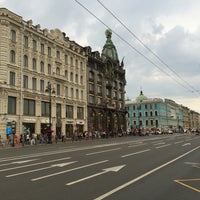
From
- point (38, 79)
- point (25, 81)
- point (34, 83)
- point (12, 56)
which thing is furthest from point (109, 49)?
point (12, 56)

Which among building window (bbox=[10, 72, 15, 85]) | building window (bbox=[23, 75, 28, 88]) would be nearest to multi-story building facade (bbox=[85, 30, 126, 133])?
building window (bbox=[23, 75, 28, 88])

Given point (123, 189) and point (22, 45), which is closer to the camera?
point (123, 189)

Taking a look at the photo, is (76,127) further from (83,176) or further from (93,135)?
(83,176)

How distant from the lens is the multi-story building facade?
2662 inches

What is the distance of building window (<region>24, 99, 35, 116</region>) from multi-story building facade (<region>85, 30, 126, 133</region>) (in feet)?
64.3

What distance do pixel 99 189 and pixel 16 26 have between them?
136ft

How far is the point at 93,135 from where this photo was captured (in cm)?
5738

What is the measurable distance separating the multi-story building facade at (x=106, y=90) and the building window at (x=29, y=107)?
19.6 meters

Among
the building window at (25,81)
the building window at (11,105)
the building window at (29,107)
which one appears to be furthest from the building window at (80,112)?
the building window at (11,105)

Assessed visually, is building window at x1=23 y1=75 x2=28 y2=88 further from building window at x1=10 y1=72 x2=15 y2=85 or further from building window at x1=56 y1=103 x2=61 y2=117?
building window at x1=56 y1=103 x2=61 y2=117

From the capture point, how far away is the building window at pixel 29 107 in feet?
150

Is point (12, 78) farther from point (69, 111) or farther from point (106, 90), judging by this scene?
point (106, 90)

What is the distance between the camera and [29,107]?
46.4 meters

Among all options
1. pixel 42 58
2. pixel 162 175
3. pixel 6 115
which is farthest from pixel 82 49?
pixel 162 175
